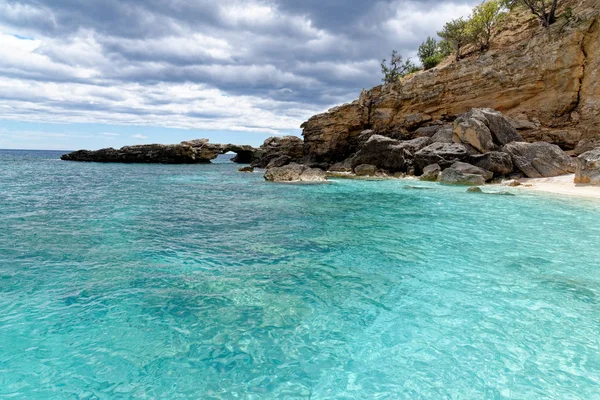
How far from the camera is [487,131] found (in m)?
30.1

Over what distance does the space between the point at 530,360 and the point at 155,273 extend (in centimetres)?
708

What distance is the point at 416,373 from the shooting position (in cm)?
407

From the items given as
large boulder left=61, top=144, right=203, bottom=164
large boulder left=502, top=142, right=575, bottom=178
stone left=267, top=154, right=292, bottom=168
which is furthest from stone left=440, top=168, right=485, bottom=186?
large boulder left=61, top=144, right=203, bottom=164

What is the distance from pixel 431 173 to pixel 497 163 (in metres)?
5.42

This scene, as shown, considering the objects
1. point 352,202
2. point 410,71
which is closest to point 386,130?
point 410,71

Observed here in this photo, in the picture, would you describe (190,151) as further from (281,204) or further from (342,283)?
(342,283)

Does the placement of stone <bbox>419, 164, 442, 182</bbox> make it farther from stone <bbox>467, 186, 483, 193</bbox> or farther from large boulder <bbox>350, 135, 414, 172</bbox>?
stone <bbox>467, 186, 483, 193</bbox>

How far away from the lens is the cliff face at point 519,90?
28688 millimetres

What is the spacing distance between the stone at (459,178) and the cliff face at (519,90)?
32.3 feet

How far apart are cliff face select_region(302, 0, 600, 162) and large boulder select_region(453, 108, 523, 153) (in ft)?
9.59

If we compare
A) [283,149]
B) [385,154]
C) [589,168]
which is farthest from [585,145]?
[283,149]

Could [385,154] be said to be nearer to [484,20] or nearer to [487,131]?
[487,131]

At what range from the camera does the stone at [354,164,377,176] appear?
121 ft

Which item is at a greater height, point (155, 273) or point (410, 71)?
point (410, 71)
